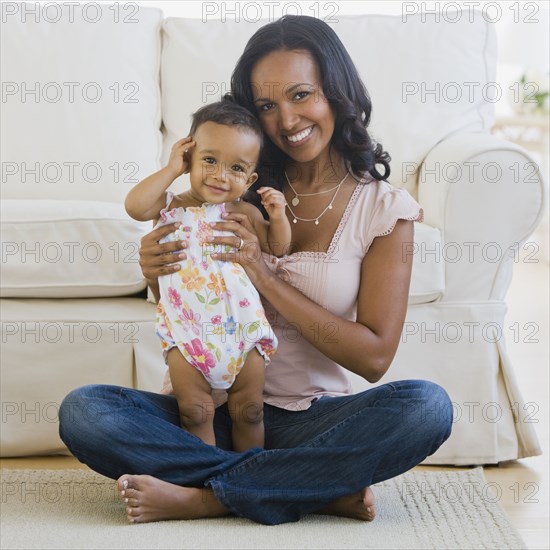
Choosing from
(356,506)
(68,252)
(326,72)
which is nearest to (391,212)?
(326,72)

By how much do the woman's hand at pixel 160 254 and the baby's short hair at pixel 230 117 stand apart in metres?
0.18

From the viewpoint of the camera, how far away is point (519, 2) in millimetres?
4594

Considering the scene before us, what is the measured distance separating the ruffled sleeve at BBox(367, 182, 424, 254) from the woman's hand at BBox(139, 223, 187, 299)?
342 mm

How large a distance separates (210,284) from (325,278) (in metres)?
0.21

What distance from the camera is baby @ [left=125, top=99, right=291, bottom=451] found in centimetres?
155

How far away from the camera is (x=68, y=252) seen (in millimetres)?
2039

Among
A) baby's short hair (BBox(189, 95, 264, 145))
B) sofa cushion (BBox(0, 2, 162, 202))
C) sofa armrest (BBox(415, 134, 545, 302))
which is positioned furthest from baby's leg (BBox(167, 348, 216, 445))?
sofa cushion (BBox(0, 2, 162, 202))

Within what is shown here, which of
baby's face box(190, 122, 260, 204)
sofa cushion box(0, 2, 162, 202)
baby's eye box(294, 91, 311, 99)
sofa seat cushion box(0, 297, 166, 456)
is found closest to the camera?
baby's face box(190, 122, 260, 204)

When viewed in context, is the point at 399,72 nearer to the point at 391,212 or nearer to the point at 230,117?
the point at 391,212

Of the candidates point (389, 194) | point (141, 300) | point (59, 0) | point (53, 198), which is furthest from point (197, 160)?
point (59, 0)

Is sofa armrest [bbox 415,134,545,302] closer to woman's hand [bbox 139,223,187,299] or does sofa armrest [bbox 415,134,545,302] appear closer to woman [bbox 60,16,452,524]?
woman [bbox 60,16,452,524]

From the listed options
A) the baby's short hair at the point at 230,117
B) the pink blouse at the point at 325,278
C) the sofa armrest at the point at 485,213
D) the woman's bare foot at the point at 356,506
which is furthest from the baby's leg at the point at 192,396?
the sofa armrest at the point at 485,213

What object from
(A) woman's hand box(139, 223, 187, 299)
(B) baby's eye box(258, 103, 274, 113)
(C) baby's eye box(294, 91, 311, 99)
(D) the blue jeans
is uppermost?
(C) baby's eye box(294, 91, 311, 99)

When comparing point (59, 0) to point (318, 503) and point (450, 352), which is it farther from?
point (318, 503)
